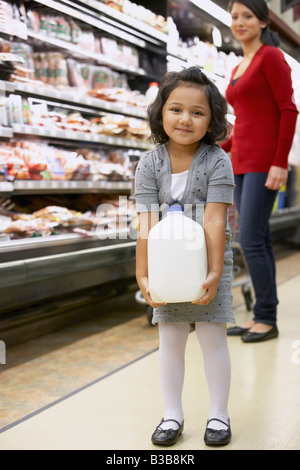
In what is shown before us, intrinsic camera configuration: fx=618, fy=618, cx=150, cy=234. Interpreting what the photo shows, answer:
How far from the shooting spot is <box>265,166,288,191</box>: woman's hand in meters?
2.87

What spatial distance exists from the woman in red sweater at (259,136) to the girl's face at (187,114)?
1128mm

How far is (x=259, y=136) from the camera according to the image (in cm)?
296

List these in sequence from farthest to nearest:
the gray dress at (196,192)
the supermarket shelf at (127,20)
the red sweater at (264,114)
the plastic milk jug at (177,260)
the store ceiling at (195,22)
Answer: the store ceiling at (195,22)
the supermarket shelf at (127,20)
the red sweater at (264,114)
the gray dress at (196,192)
the plastic milk jug at (177,260)

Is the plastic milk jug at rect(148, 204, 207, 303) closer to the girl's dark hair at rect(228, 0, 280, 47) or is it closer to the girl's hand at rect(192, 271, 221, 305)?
the girl's hand at rect(192, 271, 221, 305)

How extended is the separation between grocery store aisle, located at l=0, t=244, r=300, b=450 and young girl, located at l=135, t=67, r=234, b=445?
0.14 meters

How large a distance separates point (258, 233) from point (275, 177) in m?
0.30

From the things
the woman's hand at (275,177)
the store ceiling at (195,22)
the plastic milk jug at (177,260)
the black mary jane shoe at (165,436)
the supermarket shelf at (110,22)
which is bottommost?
the black mary jane shoe at (165,436)

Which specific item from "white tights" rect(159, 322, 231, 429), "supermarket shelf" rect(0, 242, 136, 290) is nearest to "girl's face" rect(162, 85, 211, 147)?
"white tights" rect(159, 322, 231, 429)

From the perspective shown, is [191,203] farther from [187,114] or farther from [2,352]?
[2,352]

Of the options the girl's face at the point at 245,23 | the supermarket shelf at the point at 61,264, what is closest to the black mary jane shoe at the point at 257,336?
the supermarket shelf at the point at 61,264

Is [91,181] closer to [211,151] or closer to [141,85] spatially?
[141,85]

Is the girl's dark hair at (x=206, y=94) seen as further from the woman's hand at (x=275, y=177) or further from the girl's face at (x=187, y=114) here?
the woman's hand at (x=275, y=177)

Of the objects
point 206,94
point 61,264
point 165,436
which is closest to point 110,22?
point 61,264

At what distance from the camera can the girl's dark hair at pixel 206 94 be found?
1.77 m
